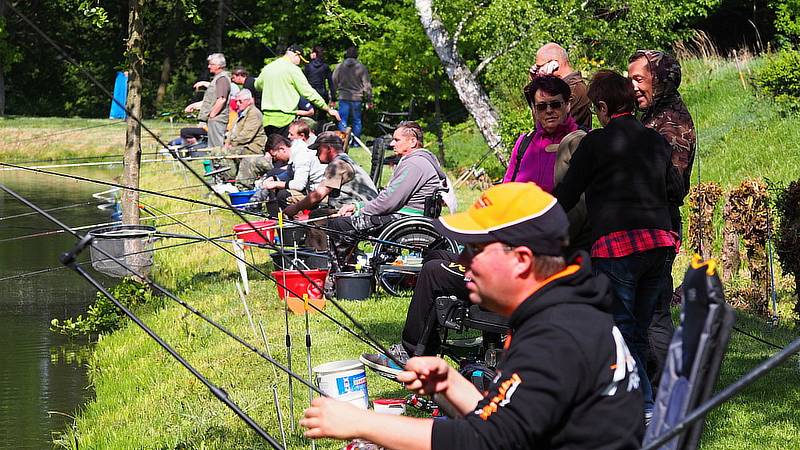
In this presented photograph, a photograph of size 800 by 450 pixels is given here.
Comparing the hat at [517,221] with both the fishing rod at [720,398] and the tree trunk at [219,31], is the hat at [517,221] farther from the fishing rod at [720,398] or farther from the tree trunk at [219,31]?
the tree trunk at [219,31]

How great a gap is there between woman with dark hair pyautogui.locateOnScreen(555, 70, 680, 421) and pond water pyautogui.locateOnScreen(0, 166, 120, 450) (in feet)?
11.6

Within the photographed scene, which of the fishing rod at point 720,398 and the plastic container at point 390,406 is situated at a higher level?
the fishing rod at point 720,398

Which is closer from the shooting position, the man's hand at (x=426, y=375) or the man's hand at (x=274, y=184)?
the man's hand at (x=426, y=375)

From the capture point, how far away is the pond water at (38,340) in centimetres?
688

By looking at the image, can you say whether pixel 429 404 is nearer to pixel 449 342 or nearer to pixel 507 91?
pixel 449 342

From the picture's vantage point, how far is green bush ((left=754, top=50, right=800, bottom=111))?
14.3m

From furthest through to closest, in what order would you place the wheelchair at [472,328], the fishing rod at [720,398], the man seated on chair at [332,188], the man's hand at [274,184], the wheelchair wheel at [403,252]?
1. the man's hand at [274,184]
2. the man seated on chair at [332,188]
3. the wheelchair wheel at [403,252]
4. the wheelchair at [472,328]
5. the fishing rod at [720,398]

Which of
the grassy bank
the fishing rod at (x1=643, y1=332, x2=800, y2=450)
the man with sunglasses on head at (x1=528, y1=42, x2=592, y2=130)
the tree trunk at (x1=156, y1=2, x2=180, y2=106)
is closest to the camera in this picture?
the fishing rod at (x1=643, y1=332, x2=800, y2=450)

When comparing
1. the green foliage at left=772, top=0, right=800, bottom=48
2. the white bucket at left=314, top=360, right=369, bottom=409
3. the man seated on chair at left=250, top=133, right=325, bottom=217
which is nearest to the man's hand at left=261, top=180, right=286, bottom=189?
the man seated on chair at left=250, top=133, right=325, bottom=217

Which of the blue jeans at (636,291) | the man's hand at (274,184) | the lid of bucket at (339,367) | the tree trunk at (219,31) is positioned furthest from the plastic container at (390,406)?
the tree trunk at (219,31)

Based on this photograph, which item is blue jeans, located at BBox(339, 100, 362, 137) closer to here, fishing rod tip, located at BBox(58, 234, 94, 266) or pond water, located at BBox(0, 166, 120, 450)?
pond water, located at BBox(0, 166, 120, 450)

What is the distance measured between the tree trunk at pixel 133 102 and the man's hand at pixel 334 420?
289 inches

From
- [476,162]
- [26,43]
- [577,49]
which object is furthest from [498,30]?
[26,43]

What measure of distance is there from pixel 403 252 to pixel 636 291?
4.06 meters
